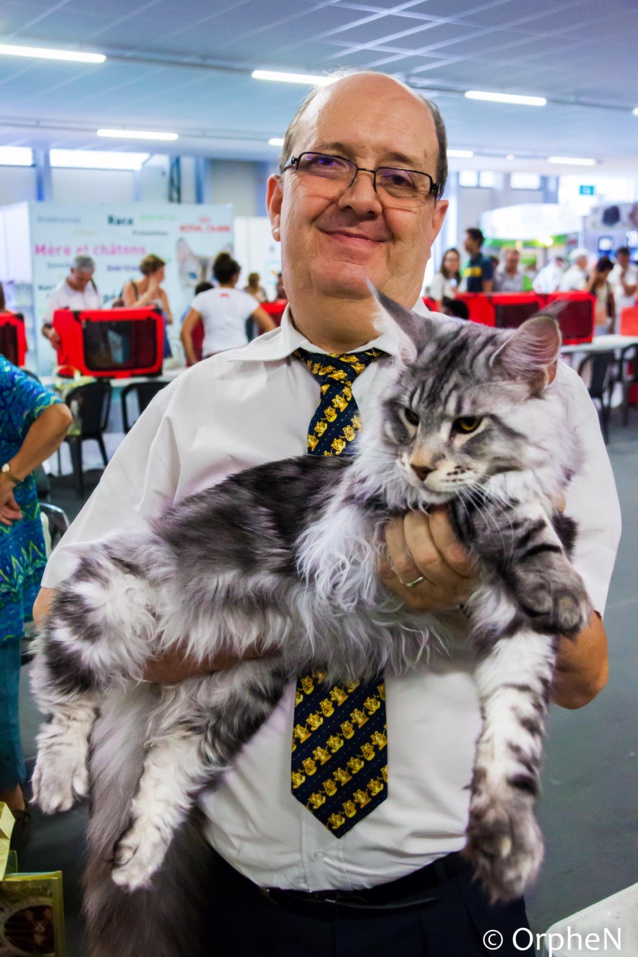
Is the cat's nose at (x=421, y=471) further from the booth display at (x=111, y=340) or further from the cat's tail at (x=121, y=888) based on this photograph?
the booth display at (x=111, y=340)

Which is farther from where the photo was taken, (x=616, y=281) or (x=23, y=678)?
(x=616, y=281)

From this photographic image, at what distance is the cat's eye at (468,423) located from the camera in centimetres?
121

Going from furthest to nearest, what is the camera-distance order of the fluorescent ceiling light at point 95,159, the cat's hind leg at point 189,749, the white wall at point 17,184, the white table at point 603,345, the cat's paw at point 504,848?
the fluorescent ceiling light at point 95,159
the white wall at point 17,184
the white table at point 603,345
the cat's hind leg at point 189,749
the cat's paw at point 504,848

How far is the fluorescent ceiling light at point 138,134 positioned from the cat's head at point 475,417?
51.6ft

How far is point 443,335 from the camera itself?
1.33m

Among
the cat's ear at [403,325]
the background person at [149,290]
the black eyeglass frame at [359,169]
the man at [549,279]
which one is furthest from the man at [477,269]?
the cat's ear at [403,325]

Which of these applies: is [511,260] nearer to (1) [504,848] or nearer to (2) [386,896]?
(2) [386,896]

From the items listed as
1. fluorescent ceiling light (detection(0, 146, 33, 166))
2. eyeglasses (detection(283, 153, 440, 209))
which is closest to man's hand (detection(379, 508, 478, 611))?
eyeglasses (detection(283, 153, 440, 209))

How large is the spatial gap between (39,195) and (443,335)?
18955 millimetres

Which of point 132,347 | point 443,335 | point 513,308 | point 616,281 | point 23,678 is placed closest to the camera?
point 443,335

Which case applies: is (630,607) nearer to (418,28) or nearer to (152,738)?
(152,738)

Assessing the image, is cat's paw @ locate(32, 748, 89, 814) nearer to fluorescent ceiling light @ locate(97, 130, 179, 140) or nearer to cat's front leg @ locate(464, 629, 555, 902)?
cat's front leg @ locate(464, 629, 555, 902)

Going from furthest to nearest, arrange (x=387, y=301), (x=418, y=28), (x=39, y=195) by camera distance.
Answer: (x=39, y=195), (x=418, y=28), (x=387, y=301)

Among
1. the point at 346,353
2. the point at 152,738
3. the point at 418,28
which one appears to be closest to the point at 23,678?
the point at 152,738
